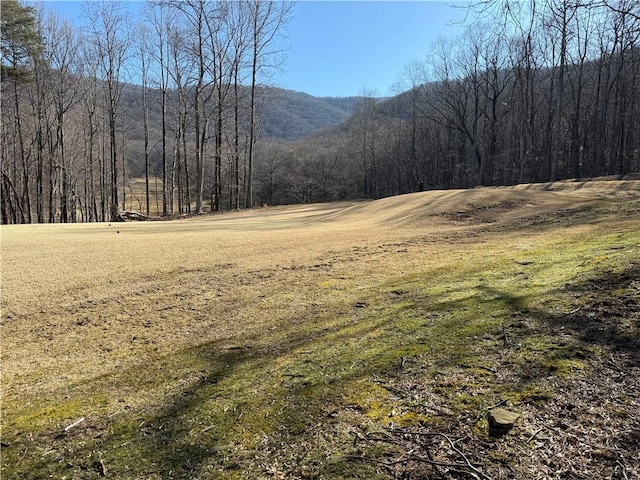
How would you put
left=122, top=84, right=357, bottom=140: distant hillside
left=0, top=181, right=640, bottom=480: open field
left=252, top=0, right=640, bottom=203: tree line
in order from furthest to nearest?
left=122, top=84, right=357, bottom=140: distant hillside
left=252, top=0, right=640, bottom=203: tree line
left=0, top=181, right=640, bottom=480: open field

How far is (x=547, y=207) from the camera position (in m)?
11.5

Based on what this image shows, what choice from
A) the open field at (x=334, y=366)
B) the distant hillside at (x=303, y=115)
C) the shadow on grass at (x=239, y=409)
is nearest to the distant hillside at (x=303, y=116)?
A: the distant hillside at (x=303, y=115)

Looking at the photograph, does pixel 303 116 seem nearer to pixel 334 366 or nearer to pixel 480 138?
pixel 480 138

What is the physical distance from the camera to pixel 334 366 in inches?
121

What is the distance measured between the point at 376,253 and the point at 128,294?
13.4 ft

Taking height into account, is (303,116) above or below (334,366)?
above

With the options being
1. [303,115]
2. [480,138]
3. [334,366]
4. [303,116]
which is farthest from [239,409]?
[303,115]

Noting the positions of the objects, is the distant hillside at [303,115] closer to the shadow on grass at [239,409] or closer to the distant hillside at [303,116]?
the distant hillside at [303,116]

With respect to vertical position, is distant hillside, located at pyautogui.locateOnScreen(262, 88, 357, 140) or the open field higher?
distant hillside, located at pyautogui.locateOnScreen(262, 88, 357, 140)

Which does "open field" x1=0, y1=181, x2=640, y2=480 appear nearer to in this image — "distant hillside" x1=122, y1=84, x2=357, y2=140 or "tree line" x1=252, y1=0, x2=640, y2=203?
"tree line" x1=252, y1=0, x2=640, y2=203

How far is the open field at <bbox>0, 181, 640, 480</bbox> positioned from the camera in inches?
80.0

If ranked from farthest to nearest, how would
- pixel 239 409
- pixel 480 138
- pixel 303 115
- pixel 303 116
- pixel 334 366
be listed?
1. pixel 303 115
2. pixel 303 116
3. pixel 480 138
4. pixel 334 366
5. pixel 239 409

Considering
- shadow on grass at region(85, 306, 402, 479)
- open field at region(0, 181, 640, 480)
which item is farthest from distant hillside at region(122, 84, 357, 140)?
shadow on grass at region(85, 306, 402, 479)

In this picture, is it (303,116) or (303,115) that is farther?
(303,115)
